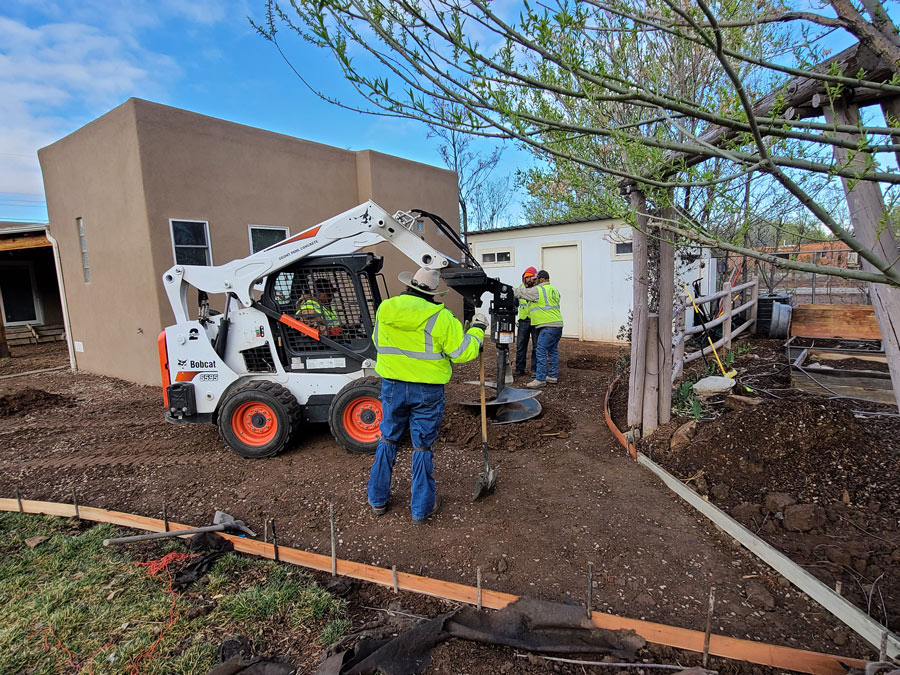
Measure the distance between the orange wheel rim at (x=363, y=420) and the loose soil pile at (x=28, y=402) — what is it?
18.6 feet

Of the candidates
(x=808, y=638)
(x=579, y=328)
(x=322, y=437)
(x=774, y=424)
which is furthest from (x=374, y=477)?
(x=579, y=328)

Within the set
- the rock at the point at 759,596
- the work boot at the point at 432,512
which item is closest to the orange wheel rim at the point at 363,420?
the work boot at the point at 432,512

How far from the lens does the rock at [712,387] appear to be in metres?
5.19

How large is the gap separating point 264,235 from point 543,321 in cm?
570

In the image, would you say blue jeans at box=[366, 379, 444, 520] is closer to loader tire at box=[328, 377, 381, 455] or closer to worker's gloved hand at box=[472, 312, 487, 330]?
worker's gloved hand at box=[472, 312, 487, 330]

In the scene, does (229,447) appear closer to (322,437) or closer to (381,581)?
(322,437)

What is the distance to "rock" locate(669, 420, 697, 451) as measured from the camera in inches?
167

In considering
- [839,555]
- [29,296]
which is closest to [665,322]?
[839,555]

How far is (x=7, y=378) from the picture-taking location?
9391 millimetres

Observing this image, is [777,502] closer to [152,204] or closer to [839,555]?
[839,555]

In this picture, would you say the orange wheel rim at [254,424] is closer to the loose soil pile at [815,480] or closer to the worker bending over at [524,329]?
the loose soil pile at [815,480]

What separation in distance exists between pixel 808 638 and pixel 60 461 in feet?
22.0

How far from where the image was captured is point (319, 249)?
4871 millimetres

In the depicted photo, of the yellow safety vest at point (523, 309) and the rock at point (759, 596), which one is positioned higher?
the yellow safety vest at point (523, 309)
